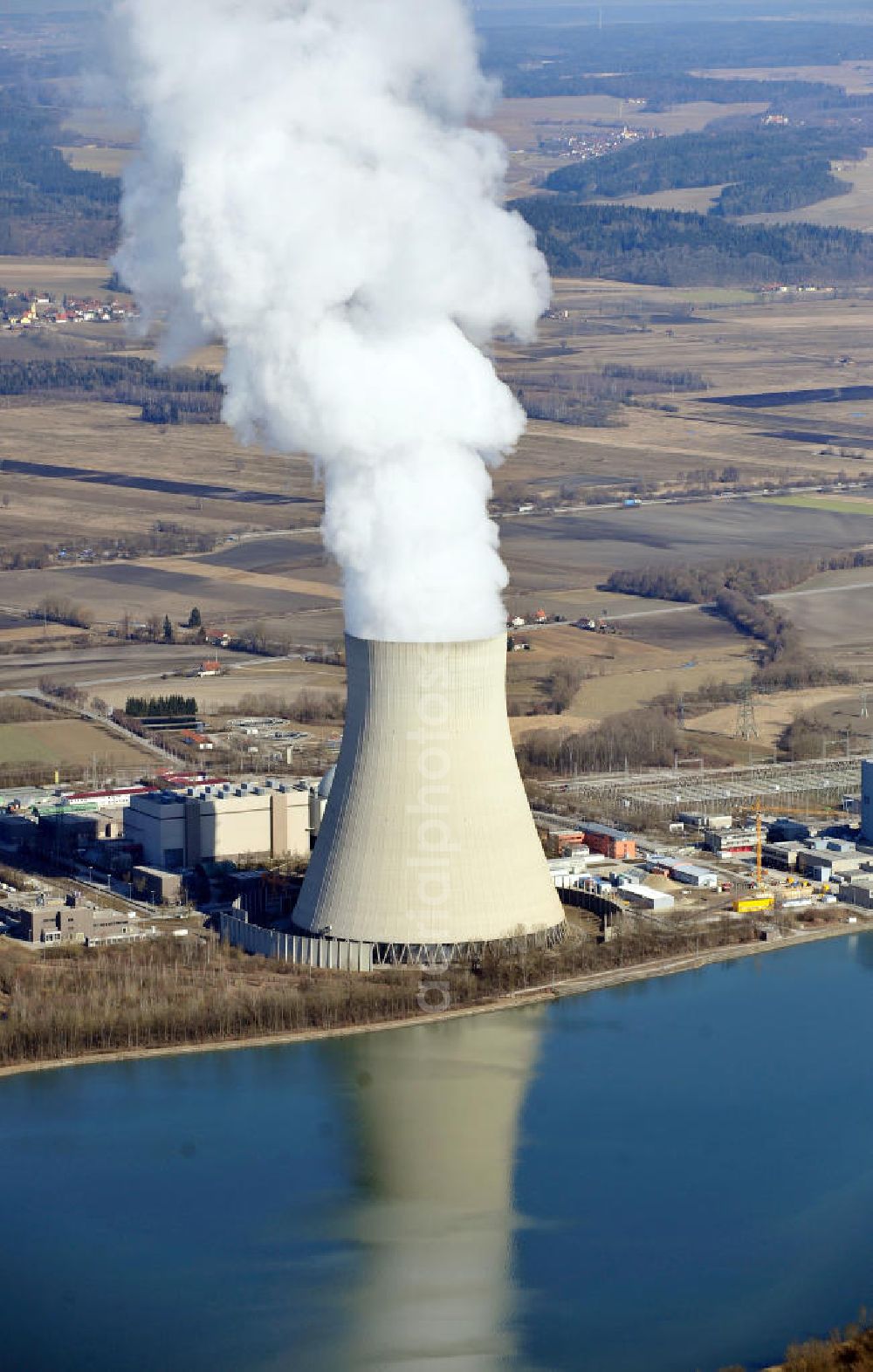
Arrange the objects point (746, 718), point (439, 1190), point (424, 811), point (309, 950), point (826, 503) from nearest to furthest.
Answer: point (439, 1190) < point (424, 811) < point (309, 950) < point (746, 718) < point (826, 503)

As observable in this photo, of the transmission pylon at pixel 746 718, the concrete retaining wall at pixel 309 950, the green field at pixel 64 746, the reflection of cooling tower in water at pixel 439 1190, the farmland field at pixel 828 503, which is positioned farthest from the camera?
the farmland field at pixel 828 503

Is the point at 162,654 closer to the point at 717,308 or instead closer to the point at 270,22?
the point at 270,22

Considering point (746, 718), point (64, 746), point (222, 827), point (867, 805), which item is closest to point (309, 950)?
point (222, 827)

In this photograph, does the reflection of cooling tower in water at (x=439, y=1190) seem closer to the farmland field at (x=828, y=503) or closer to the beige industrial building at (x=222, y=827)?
the beige industrial building at (x=222, y=827)

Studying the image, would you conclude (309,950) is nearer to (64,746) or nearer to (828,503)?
(64,746)

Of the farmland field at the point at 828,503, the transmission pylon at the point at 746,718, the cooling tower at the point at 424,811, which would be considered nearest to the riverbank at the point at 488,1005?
the cooling tower at the point at 424,811

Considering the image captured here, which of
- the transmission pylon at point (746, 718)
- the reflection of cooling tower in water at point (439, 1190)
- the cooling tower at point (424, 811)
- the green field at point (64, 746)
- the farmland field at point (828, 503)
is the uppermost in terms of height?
the farmland field at point (828, 503)
